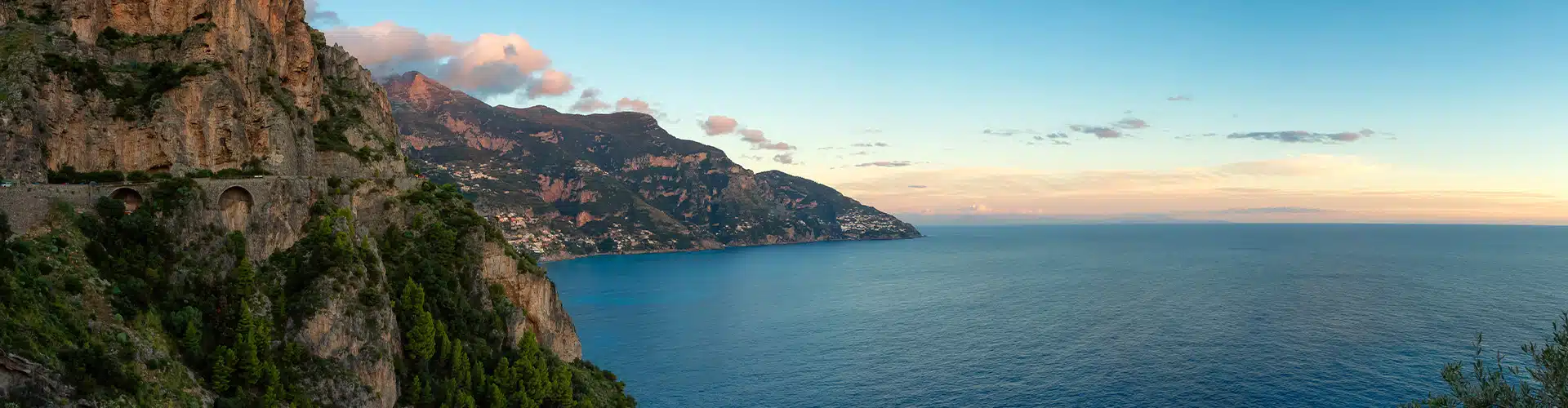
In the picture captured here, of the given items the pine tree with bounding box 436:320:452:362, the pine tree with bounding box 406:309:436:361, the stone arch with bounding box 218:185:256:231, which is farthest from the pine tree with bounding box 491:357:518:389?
the stone arch with bounding box 218:185:256:231

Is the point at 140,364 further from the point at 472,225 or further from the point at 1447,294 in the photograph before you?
the point at 1447,294

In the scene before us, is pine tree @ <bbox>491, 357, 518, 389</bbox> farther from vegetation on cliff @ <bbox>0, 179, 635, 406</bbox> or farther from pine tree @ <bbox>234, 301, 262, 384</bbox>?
pine tree @ <bbox>234, 301, 262, 384</bbox>

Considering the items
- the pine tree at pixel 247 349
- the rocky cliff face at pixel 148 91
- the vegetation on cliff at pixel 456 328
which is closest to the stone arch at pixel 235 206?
the rocky cliff face at pixel 148 91

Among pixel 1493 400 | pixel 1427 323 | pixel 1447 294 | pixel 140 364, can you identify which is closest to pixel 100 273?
pixel 140 364

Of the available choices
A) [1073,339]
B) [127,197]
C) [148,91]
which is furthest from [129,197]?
[1073,339]

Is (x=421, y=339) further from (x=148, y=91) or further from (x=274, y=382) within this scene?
(x=148, y=91)
